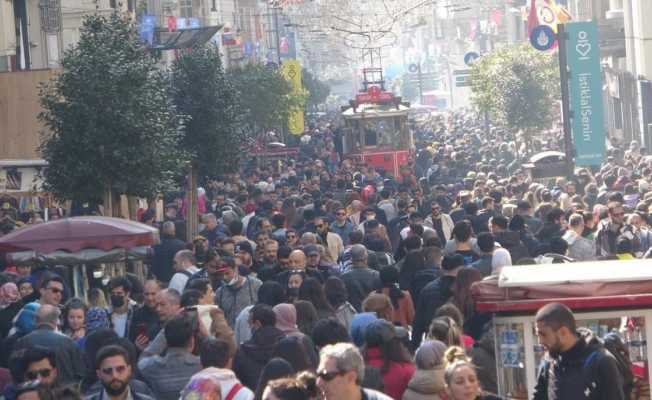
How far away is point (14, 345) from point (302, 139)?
159 feet

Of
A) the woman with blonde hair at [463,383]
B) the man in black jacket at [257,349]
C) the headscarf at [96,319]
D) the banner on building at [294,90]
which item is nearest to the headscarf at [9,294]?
the headscarf at [96,319]

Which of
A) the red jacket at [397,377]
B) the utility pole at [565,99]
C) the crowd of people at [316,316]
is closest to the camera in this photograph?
the crowd of people at [316,316]

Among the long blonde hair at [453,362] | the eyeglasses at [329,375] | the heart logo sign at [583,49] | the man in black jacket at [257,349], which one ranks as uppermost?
the heart logo sign at [583,49]

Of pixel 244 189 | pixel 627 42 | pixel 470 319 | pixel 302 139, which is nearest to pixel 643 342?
pixel 470 319

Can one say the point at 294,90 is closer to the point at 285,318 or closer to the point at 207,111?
the point at 207,111

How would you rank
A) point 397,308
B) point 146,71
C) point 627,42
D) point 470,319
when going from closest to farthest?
point 470,319 → point 397,308 → point 146,71 → point 627,42

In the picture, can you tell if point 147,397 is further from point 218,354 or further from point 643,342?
point 643,342

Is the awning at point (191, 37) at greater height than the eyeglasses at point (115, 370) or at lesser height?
greater

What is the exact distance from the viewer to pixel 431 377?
28.2 ft

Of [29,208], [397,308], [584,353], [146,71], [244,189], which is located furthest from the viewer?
[244,189]

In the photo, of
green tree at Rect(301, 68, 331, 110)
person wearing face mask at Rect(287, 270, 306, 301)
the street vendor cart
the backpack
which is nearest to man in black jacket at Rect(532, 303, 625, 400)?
the backpack

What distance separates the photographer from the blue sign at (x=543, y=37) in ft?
114

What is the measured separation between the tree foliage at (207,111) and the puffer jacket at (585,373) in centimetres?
2030

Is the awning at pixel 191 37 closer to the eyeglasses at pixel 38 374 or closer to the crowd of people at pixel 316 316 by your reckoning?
the crowd of people at pixel 316 316
